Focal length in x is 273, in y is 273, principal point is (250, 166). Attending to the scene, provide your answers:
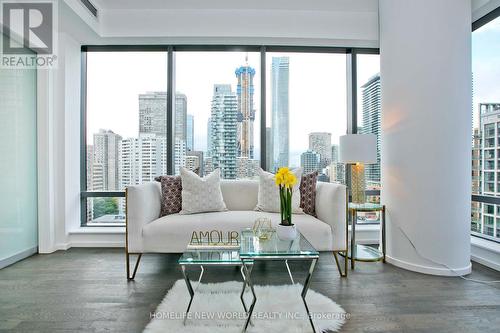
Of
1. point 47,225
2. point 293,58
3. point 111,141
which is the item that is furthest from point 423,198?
point 47,225

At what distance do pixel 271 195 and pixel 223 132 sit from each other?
1288 millimetres

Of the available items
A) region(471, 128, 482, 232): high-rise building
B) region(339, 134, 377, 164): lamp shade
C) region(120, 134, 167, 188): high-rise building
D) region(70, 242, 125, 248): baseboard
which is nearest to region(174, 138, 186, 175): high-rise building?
region(120, 134, 167, 188): high-rise building

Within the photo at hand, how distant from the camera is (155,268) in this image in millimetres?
2617

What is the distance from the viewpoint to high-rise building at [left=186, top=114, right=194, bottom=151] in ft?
12.1

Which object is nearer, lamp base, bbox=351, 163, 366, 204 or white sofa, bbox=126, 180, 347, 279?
white sofa, bbox=126, 180, 347, 279

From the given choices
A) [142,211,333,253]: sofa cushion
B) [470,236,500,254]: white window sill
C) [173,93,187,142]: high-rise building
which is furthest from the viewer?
[173,93,187,142]: high-rise building

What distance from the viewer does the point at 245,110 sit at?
3.73m

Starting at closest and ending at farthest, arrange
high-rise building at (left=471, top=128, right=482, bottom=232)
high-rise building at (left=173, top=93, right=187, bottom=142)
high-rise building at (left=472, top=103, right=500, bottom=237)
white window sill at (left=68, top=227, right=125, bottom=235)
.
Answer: high-rise building at (left=472, top=103, right=500, bottom=237) < high-rise building at (left=471, top=128, right=482, bottom=232) < white window sill at (left=68, top=227, right=125, bottom=235) < high-rise building at (left=173, top=93, right=187, bottom=142)

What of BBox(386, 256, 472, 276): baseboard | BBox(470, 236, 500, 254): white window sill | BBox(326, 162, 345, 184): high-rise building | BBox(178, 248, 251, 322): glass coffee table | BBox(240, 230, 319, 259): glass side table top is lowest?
BBox(386, 256, 472, 276): baseboard

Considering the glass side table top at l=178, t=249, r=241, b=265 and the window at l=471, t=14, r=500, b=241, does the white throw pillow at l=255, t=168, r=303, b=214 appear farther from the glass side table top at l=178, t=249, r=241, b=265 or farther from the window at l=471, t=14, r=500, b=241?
the window at l=471, t=14, r=500, b=241

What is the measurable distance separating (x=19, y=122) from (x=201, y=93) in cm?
204

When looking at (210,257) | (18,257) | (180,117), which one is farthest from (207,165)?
(18,257)

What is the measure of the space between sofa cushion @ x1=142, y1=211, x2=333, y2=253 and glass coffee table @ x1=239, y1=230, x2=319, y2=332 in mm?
592

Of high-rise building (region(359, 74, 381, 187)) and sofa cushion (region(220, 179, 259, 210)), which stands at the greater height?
high-rise building (region(359, 74, 381, 187))
